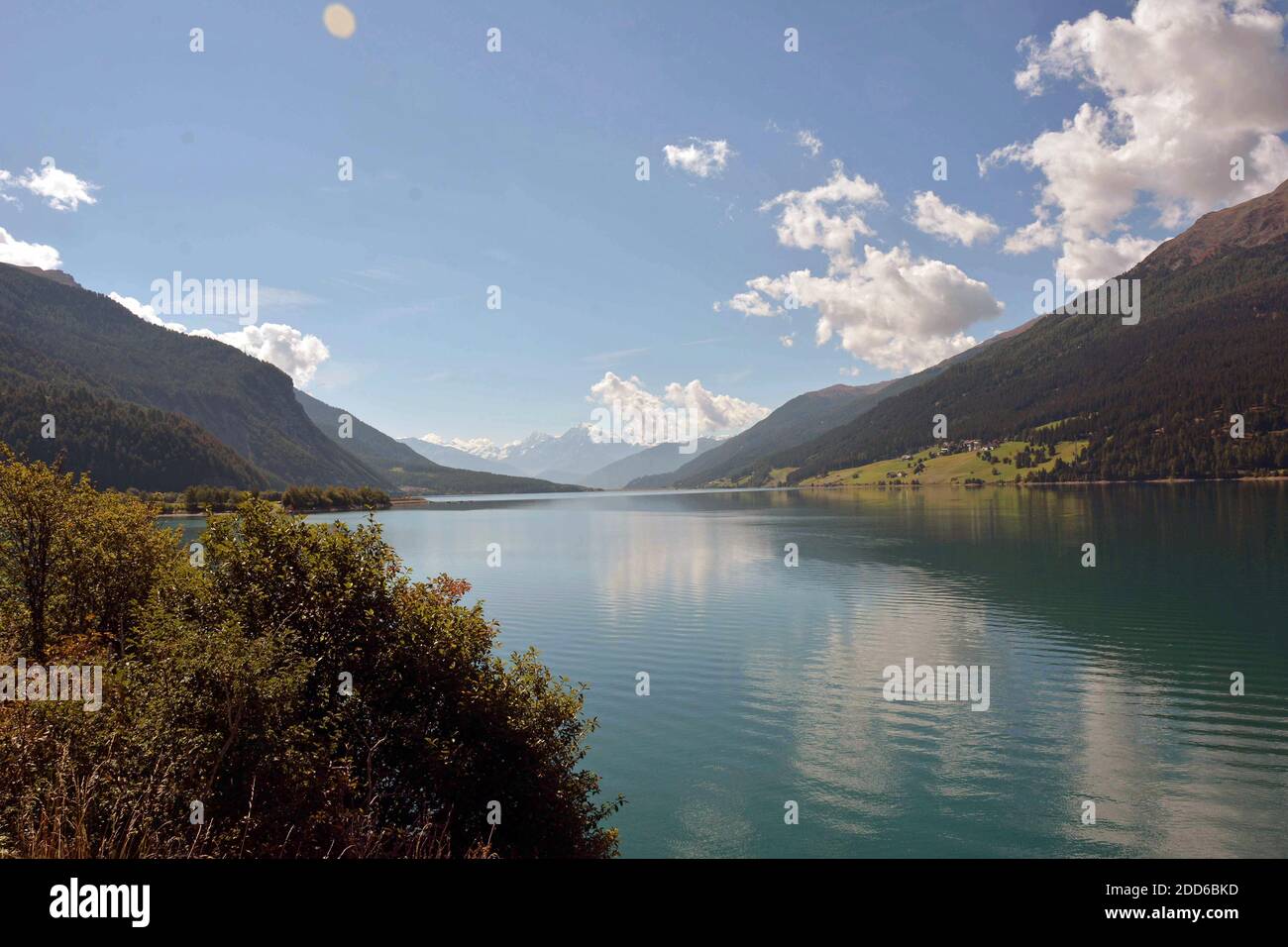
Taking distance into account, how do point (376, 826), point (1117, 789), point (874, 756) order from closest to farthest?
point (376, 826) → point (1117, 789) → point (874, 756)

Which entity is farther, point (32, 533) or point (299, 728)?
point (32, 533)

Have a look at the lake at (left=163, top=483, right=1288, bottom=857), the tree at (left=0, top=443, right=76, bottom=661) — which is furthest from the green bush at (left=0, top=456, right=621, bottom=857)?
the lake at (left=163, top=483, right=1288, bottom=857)

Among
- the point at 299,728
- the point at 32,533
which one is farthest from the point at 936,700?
the point at 32,533

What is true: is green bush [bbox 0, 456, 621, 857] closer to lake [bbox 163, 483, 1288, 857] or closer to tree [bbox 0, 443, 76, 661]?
tree [bbox 0, 443, 76, 661]

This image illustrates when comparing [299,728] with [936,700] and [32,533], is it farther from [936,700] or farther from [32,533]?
[936,700]

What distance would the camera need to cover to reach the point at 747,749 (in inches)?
1340

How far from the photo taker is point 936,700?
39938 millimetres

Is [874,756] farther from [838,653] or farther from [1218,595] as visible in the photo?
[1218,595]

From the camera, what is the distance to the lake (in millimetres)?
25953

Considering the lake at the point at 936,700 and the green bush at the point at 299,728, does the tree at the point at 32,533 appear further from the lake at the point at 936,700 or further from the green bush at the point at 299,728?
the lake at the point at 936,700

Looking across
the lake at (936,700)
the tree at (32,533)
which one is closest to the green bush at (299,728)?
the tree at (32,533)

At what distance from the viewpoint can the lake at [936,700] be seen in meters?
26.0
